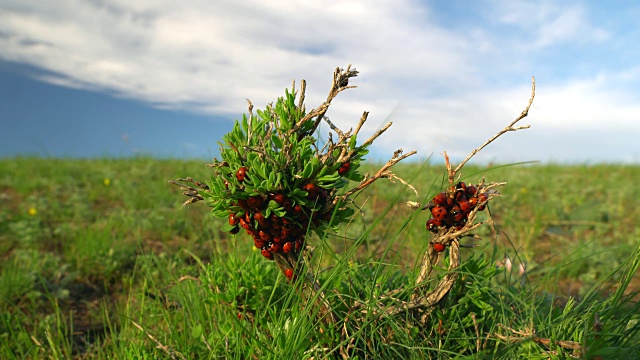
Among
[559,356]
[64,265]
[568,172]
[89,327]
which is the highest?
[568,172]

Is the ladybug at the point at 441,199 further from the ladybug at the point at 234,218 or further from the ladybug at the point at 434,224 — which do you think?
the ladybug at the point at 234,218

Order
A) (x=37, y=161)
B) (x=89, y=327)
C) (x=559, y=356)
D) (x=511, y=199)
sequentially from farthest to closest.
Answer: (x=37, y=161)
(x=511, y=199)
(x=89, y=327)
(x=559, y=356)

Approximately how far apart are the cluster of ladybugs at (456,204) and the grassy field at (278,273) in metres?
0.09

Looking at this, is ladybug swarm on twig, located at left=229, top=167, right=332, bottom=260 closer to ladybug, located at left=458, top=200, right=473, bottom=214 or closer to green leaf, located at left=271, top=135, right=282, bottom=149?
green leaf, located at left=271, top=135, right=282, bottom=149

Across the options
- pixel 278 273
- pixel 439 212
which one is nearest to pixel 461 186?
pixel 439 212

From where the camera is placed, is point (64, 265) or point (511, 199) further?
point (511, 199)

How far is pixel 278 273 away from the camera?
3.38 m

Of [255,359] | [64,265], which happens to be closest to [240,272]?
[255,359]

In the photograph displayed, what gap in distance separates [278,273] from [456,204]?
54.3 inches

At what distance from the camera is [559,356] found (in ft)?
7.94

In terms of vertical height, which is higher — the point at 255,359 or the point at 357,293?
the point at 357,293

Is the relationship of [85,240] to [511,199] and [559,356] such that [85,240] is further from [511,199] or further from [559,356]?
[511,199]

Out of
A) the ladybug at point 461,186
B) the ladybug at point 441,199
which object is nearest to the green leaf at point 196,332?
the ladybug at point 441,199

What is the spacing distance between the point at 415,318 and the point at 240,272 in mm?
→ 1195
